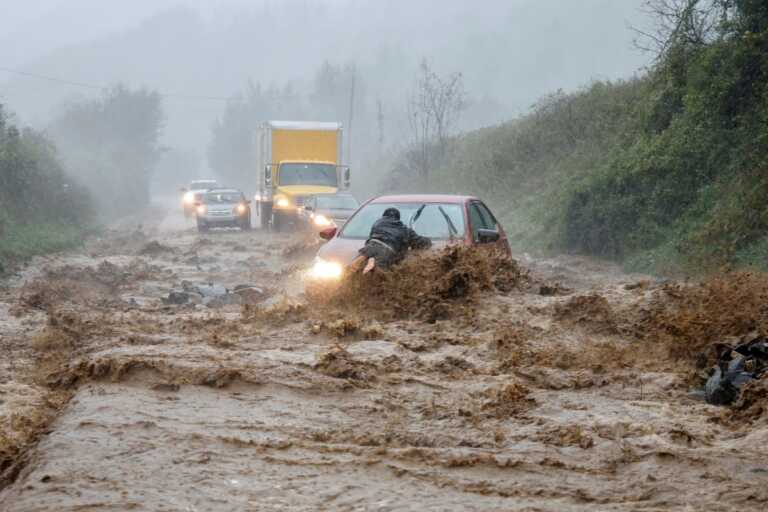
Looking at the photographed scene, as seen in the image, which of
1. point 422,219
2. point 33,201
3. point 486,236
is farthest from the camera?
point 33,201

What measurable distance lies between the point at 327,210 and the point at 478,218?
1236cm

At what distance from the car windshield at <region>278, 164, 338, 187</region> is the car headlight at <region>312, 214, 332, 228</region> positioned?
6.61 m

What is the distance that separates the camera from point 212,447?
5.74 m

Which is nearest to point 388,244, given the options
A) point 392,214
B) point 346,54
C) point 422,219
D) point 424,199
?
point 392,214

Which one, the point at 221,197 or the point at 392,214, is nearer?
the point at 392,214

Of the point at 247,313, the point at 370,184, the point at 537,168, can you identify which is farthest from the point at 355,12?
the point at 247,313

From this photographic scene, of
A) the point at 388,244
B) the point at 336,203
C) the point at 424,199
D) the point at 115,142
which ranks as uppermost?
the point at 115,142

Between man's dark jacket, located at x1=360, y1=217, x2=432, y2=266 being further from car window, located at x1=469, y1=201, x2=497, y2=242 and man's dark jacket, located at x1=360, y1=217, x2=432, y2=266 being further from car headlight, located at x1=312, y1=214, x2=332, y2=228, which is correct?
car headlight, located at x1=312, y1=214, x2=332, y2=228

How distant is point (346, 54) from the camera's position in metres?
156

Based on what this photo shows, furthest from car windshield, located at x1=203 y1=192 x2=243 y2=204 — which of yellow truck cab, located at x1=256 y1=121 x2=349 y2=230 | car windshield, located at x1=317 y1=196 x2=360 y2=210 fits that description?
car windshield, located at x1=317 y1=196 x2=360 y2=210

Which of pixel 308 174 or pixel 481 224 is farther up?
pixel 308 174

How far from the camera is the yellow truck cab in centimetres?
3000

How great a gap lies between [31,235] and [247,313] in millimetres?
17419

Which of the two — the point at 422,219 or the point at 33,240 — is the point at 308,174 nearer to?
the point at 33,240
